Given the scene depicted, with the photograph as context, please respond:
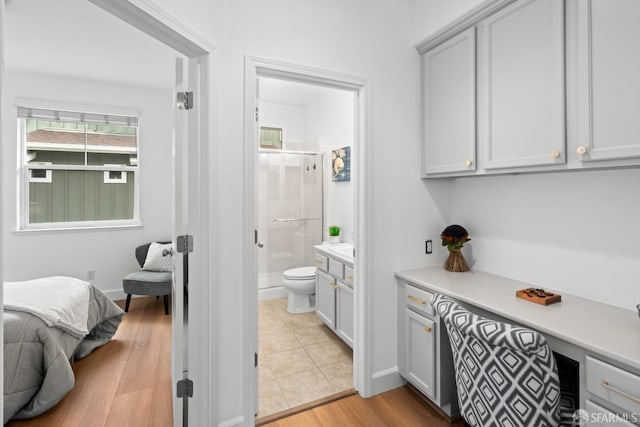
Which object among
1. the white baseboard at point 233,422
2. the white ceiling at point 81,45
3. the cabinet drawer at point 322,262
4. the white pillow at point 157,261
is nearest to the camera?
the white baseboard at point 233,422

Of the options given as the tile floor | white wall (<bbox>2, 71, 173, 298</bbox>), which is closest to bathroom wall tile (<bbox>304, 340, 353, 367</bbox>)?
the tile floor

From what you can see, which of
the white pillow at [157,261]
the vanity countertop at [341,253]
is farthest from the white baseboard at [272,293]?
the vanity countertop at [341,253]

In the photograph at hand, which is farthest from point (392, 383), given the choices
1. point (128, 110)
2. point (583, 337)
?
point (128, 110)

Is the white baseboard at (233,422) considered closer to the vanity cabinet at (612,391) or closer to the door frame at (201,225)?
the door frame at (201,225)

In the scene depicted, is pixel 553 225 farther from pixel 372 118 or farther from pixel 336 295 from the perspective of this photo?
pixel 336 295

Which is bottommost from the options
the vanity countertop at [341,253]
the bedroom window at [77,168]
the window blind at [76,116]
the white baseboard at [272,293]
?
the white baseboard at [272,293]

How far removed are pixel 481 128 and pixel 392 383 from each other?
Answer: 176 centimetres

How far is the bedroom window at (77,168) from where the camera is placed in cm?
366

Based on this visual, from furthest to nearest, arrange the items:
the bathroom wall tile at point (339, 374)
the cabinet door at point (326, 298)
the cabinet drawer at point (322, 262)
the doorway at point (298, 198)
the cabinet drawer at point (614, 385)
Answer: the doorway at point (298, 198)
the cabinet drawer at point (322, 262)
the cabinet door at point (326, 298)
the bathroom wall tile at point (339, 374)
the cabinet drawer at point (614, 385)

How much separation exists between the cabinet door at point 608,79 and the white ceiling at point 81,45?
2988mm

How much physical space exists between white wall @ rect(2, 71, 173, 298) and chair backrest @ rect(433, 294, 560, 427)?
3357mm

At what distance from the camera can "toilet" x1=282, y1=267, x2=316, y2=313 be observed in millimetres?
3428

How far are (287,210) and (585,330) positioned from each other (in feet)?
10.4

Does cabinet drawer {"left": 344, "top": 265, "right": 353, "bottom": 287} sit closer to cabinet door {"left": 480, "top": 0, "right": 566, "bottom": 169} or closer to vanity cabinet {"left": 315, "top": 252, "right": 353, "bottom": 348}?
vanity cabinet {"left": 315, "top": 252, "right": 353, "bottom": 348}
